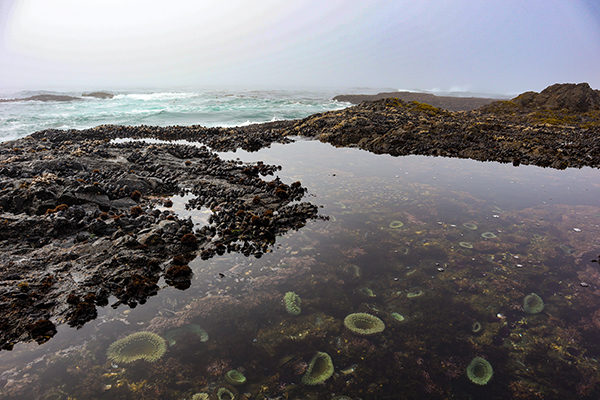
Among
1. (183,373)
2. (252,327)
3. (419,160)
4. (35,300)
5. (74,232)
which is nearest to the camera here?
(183,373)

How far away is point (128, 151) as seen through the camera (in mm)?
15023

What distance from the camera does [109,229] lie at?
7055 millimetres

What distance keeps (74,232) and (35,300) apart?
8.15ft

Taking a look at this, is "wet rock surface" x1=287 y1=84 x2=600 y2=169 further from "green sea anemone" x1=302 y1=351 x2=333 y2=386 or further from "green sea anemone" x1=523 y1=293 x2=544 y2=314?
"green sea anemone" x1=302 y1=351 x2=333 y2=386

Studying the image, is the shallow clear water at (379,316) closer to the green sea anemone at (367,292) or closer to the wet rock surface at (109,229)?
the green sea anemone at (367,292)

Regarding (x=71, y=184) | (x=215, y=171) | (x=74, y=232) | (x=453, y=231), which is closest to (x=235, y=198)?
(x=215, y=171)

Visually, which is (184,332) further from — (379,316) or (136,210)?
(136,210)

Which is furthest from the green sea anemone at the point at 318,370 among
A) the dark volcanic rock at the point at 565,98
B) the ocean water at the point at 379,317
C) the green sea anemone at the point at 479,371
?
the dark volcanic rock at the point at 565,98

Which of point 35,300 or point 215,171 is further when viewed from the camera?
point 215,171

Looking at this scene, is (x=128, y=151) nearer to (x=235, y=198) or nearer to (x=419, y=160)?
(x=235, y=198)

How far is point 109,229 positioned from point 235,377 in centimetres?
568

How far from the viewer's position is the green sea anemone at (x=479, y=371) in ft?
12.0

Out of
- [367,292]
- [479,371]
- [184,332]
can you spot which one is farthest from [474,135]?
[184,332]

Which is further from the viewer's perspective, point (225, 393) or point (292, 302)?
point (292, 302)
